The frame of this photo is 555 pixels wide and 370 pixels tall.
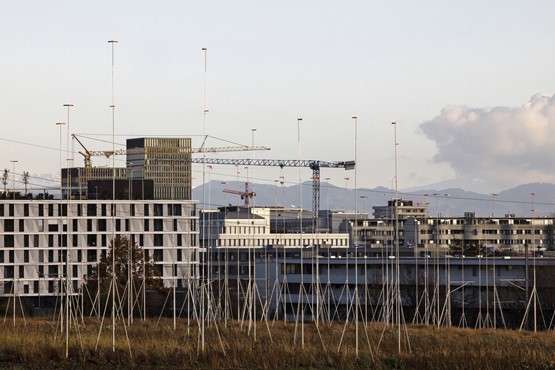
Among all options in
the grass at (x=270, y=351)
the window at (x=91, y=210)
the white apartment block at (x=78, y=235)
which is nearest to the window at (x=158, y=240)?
the white apartment block at (x=78, y=235)

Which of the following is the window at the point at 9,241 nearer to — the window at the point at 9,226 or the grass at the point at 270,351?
the window at the point at 9,226

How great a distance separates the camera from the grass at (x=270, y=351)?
4941cm

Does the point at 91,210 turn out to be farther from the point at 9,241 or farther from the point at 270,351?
the point at 270,351

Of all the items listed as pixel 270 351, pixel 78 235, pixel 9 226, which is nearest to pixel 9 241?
pixel 9 226

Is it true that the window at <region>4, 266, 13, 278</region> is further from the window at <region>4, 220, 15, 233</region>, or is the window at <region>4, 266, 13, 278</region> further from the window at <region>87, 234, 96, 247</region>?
the window at <region>87, 234, 96, 247</region>

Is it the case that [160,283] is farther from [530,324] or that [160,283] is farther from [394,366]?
[394,366]

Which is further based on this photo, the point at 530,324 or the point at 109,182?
the point at 109,182

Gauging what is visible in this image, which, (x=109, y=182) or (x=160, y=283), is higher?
(x=109, y=182)

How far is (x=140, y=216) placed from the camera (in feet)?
483

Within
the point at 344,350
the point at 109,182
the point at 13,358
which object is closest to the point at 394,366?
the point at 344,350

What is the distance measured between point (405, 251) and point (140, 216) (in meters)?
42.1

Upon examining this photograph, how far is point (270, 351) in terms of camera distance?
52.4m

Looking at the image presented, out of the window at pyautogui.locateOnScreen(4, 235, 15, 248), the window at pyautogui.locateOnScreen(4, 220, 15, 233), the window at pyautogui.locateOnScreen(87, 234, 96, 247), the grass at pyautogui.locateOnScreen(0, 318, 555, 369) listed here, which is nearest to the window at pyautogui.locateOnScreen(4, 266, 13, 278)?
the window at pyautogui.locateOnScreen(4, 235, 15, 248)

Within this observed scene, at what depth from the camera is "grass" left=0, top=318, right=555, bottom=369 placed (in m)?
49.4
